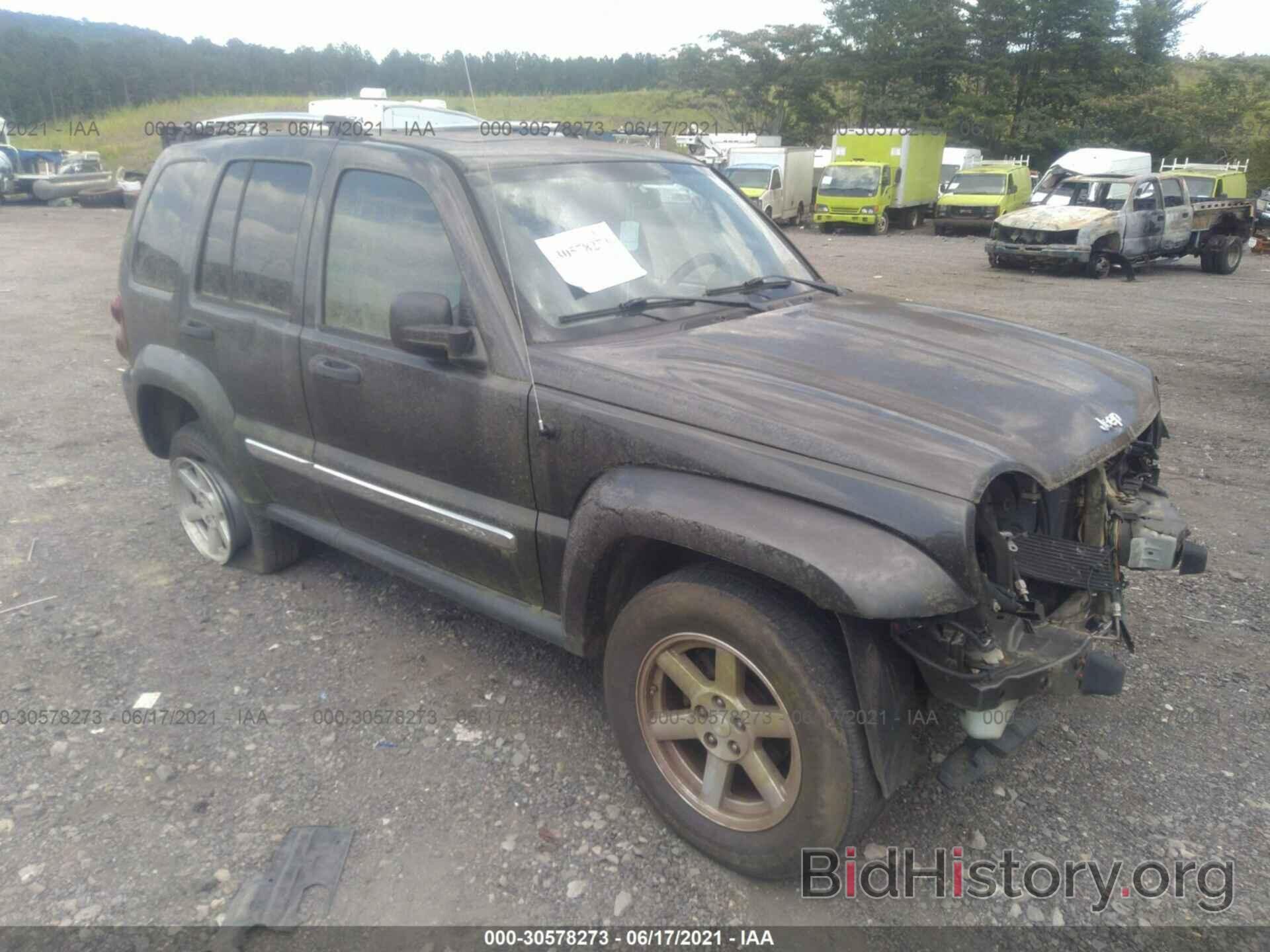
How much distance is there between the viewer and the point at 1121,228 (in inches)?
663

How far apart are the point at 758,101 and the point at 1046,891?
1817 inches

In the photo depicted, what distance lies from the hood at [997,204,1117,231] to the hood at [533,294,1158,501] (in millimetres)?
15249

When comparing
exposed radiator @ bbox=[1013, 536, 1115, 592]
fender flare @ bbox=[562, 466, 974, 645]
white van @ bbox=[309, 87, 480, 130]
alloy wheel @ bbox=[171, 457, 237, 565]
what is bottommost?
alloy wheel @ bbox=[171, 457, 237, 565]

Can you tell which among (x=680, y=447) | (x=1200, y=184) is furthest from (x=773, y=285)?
(x=1200, y=184)

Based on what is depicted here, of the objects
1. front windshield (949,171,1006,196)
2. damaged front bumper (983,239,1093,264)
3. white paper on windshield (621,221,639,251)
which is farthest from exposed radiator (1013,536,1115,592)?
front windshield (949,171,1006,196)

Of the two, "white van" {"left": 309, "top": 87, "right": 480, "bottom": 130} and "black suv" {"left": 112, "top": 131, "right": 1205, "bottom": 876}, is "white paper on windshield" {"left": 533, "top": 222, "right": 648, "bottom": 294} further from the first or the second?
"white van" {"left": 309, "top": 87, "right": 480, "bottom": 130}

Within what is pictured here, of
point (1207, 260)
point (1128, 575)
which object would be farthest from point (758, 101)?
point (1128, 575)

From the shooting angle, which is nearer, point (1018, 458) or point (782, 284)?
point (1018, 458)

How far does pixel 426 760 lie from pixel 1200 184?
Answer: 2332 cm

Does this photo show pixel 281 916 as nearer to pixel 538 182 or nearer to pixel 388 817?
pixel 388 817

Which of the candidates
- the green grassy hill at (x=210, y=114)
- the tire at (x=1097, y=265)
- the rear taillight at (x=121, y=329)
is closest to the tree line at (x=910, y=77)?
the green grassy hill at (x=210, y=114)

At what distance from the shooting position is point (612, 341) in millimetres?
2945

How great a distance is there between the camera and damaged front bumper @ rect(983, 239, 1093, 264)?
16.6m

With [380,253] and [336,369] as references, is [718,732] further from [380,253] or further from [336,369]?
[380,253]
